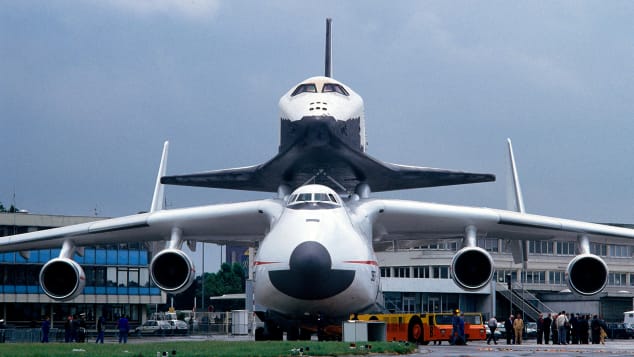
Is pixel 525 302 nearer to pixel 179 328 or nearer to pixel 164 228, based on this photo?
pixel 179 328

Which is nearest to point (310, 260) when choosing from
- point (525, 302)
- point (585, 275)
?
point (585, 275)

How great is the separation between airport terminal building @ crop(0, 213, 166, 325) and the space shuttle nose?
32.3m

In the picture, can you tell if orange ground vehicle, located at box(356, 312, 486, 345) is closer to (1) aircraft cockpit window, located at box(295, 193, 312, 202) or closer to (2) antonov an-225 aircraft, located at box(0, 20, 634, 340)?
(2) antonov an-225 aircraft, located at box(0, 20, 634, 340)

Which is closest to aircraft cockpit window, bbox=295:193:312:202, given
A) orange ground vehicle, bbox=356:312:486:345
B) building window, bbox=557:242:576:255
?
orange ground vehicle, bbox=356:312:486:345

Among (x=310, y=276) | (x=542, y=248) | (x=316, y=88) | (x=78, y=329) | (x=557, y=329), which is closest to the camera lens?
(x=310, y=276)

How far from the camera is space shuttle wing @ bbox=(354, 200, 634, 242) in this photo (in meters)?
26.1

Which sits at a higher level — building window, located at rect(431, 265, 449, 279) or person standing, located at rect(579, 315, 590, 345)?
building window, located at rect(431, 265, 449, 279)

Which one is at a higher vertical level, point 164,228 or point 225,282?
point 225,282

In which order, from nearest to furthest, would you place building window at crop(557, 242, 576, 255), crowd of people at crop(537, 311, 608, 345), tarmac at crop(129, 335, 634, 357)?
tarmac at crop(129, 335, 634, 357) < crowd of people at crop(537, 311, 608, 345) < building window at crop(557, 242, 576, 255)

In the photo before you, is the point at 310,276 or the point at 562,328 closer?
the point at 310,276

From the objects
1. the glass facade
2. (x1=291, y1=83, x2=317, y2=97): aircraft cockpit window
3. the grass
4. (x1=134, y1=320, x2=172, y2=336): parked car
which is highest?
(x1=291, y1=83, x2=317, y2=97): aircraft cockpit window

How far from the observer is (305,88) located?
29.1m

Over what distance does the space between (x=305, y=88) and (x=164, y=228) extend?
5.85 metres

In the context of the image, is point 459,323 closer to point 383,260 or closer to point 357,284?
point 357,284
